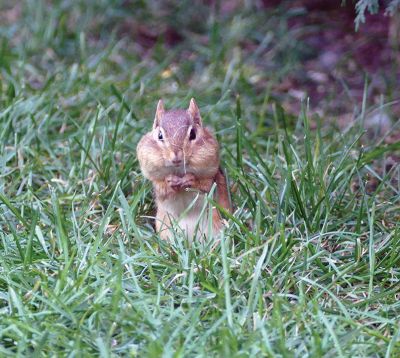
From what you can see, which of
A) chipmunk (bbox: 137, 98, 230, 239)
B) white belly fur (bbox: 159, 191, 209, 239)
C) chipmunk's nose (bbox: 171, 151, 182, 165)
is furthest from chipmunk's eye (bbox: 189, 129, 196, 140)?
white belly fur (bbox: 159, 191, 209, 239)

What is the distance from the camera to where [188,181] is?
531cm

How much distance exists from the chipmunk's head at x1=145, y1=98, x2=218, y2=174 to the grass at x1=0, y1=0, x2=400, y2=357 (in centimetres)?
25

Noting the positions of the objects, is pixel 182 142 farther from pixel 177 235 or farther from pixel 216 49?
pixel 216 49

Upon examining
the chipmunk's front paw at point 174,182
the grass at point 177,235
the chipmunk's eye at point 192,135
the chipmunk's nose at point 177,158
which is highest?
the chipmunk's eye at point 192,135

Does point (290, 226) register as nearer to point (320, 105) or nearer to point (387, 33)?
point (320, 105)

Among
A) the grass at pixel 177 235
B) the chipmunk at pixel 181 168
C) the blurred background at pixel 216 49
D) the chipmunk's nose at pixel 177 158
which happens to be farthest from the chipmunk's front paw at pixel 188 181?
the blurred background at pixel 216 49

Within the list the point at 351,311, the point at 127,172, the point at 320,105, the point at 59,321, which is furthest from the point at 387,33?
the point at 59,321

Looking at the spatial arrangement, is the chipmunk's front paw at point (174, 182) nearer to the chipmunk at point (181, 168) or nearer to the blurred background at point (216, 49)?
the chipmunk at point (181, 168)

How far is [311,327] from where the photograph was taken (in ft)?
14.3

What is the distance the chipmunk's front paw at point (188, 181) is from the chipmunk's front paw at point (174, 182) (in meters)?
0.02

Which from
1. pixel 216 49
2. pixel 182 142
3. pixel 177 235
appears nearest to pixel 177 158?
pixel 182 142

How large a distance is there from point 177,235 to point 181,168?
0.42m

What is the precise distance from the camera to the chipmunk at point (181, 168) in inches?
207

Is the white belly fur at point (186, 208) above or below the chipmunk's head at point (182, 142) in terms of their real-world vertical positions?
below
